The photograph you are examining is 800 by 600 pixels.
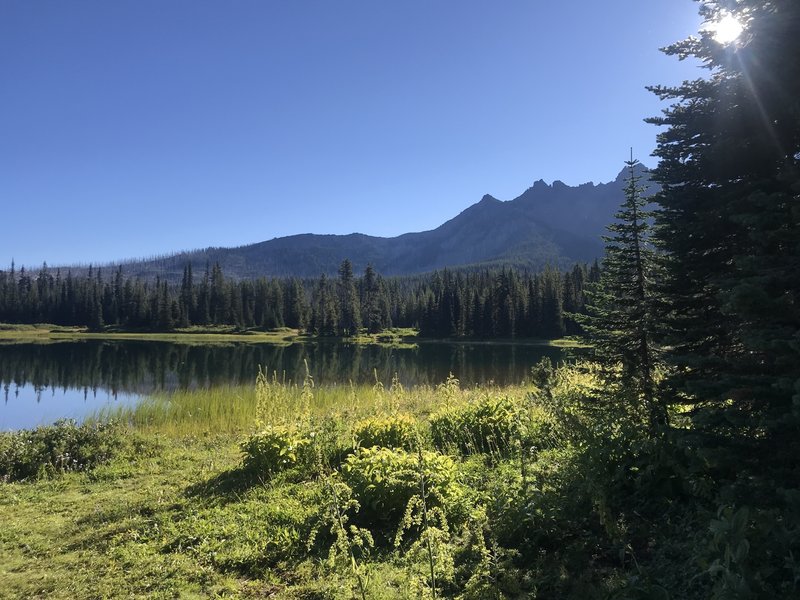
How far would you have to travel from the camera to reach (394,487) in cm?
582

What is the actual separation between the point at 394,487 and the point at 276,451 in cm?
311

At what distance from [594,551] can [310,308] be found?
4279 inches

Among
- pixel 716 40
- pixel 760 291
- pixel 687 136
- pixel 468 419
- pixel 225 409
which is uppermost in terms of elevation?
pixel 716 40

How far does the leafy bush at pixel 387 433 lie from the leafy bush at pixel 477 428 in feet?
2.21

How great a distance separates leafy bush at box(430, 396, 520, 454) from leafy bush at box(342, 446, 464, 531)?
8.10 ft

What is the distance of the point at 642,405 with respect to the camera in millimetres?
7117

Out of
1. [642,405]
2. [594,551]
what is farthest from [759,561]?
[642,405]

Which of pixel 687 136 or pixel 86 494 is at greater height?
pixel 687 136

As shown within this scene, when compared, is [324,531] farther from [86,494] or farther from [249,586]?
[86,494]

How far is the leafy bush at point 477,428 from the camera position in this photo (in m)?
8.64

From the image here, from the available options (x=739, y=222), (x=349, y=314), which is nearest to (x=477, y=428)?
(x=739, y=222)

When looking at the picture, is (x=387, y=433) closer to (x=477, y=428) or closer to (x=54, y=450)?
(x=477, y=428)

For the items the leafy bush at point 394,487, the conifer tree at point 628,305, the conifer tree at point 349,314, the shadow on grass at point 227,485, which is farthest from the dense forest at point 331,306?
the leafy bush at point 394,487

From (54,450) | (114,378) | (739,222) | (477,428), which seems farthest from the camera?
(114,378)
